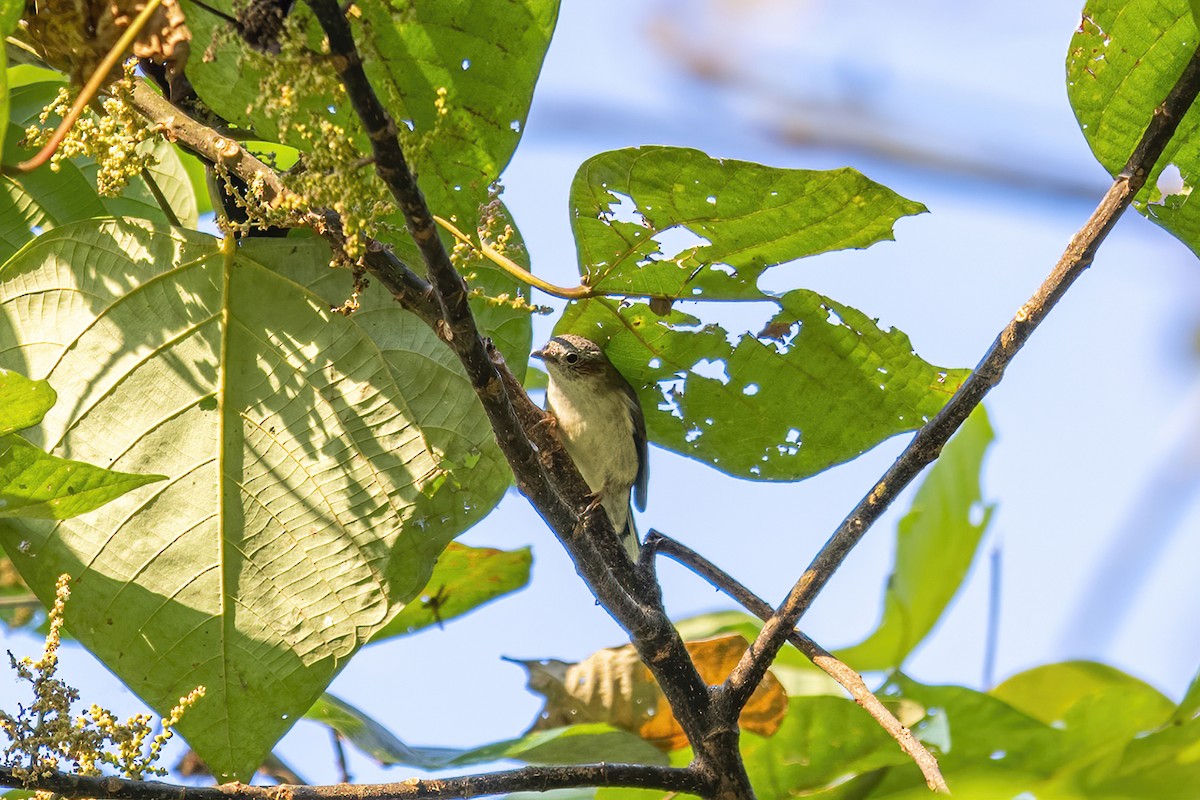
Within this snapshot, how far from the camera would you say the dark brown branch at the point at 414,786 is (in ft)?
4.56

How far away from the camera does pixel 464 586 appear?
2701mm

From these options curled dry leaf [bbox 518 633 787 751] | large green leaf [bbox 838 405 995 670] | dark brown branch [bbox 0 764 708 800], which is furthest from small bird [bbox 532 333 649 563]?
dark brown branch [bbox 0 764 708 800]

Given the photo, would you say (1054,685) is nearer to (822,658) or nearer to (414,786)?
(822,658)

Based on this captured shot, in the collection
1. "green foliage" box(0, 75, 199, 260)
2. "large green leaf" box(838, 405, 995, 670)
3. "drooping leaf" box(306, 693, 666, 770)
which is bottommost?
"drooping leaf" box(306, 693, 666, 770)

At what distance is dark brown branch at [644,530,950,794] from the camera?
5.86 ft

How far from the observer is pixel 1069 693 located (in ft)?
8.88

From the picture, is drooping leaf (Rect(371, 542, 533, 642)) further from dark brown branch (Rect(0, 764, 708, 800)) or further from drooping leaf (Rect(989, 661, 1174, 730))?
drooping leaf (Rect(989, 661, 1174, 730))

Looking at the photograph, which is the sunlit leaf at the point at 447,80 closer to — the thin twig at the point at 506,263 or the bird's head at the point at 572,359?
the thin twig at the point at 506,263

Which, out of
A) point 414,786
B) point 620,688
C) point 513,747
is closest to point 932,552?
point 620,688

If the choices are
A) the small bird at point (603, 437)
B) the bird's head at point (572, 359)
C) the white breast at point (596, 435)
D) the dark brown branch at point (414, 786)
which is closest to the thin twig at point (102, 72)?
the dark brown branch at point (414, 786)

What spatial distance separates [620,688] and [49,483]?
→ 154 centimetres

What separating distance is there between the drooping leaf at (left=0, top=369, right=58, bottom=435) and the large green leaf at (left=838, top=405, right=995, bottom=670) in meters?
1.80

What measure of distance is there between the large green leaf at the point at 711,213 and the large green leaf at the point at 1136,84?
1.11ft

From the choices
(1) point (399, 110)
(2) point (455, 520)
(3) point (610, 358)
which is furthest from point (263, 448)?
(3) point (610, 358)
